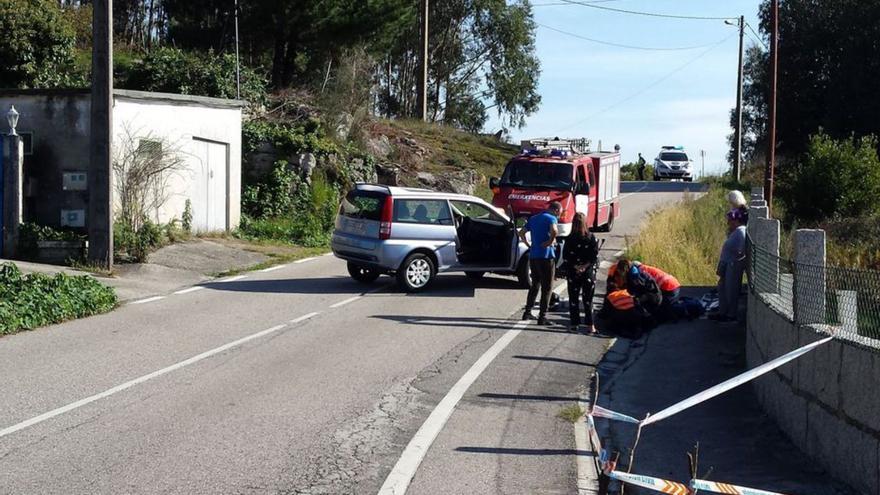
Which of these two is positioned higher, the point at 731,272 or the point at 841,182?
the point at 841,182

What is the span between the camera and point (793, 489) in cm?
767

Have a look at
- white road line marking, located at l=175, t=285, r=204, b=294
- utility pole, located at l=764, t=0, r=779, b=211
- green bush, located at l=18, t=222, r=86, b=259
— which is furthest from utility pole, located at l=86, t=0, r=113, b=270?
utility pole, located at l=764, t=0, r=779, b=211

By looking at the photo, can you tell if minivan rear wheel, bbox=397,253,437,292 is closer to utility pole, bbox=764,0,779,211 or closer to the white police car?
utility pole, bbox=764,0,779,211

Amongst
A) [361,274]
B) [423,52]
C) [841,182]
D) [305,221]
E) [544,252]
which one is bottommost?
[361,274]

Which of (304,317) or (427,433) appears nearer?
(427,433)

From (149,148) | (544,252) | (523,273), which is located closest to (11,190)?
(149,148)

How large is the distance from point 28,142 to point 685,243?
1351 centimetres

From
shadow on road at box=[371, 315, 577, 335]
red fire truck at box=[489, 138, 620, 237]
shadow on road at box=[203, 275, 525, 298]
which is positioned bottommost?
shadow on road at box=[371, 315, 577, 335]

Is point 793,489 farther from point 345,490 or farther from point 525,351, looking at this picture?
point 525,351

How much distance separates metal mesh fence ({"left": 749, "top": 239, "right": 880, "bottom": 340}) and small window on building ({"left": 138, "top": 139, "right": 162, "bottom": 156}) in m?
14.6

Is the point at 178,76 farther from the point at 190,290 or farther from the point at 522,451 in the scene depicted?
the point at 522,451

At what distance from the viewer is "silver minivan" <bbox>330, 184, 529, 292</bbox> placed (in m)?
17.8

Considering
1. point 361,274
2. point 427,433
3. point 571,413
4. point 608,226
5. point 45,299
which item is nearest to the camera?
point 427,433

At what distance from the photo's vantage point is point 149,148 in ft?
71.9
